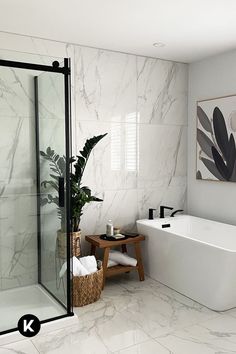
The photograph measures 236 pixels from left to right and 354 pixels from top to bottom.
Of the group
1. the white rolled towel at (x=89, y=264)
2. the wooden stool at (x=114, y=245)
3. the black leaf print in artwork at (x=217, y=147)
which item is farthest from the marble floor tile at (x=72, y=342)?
the black leaf print in artwork at (x=217, y=147)

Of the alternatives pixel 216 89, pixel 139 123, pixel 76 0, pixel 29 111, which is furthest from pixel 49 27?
pixel 216 89

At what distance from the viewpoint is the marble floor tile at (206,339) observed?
2.48 meters

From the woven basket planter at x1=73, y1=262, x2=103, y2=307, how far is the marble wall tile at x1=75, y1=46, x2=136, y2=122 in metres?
1.62

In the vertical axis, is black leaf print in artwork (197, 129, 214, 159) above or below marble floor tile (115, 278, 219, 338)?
above

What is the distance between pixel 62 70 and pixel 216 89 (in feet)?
6.75

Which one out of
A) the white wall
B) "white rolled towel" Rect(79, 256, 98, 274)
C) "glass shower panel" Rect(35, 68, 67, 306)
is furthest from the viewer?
the white wall

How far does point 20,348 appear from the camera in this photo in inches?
98.4

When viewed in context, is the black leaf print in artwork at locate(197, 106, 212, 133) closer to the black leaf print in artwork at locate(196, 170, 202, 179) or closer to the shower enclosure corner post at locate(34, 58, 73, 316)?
the black leaf print in artwork at locate(196, 170, 202, 179)

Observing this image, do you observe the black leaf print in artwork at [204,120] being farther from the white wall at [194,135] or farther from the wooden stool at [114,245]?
the wooden stool at [114,245]

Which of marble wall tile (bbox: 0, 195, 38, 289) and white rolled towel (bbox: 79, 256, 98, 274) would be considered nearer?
marble wall tile (bbox: 0, 195, 38, 289)

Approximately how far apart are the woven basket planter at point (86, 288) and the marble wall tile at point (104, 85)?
5.33 ft

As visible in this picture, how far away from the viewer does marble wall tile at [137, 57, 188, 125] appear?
4.10 metres

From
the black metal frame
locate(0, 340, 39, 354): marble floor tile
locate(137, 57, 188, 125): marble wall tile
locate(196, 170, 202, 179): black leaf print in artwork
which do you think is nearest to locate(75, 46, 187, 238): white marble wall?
locate(137, 57, 188, 125): marble wall tile

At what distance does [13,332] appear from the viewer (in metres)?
2.61
